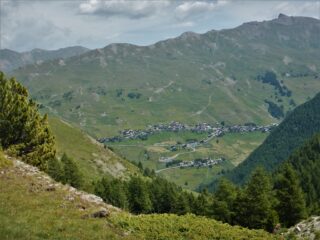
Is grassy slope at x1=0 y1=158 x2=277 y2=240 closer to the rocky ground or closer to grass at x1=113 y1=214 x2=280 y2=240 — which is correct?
grass at x1=113 y1=214 x2=280 y2=240

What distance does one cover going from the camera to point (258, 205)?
262ft

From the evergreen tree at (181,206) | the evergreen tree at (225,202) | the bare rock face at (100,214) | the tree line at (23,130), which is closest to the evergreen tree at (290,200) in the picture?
the evergreen tree at (225,202)

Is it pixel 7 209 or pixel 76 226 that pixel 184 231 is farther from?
pixel 7 209

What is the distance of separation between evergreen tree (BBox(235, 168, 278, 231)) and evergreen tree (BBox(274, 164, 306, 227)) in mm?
2596

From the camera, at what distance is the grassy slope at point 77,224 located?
2950cm

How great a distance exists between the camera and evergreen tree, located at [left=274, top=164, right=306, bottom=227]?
271ft

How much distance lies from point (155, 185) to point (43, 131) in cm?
8432

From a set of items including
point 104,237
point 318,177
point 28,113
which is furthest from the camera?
point 318,177

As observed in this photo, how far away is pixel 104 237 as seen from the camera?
29891mm

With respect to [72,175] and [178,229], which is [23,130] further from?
[72,175]

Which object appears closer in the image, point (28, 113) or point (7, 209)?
point (7, 209)

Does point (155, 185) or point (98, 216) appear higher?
point (98, 216)

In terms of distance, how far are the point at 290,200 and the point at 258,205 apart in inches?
302

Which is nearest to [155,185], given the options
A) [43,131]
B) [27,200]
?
[43,131]
